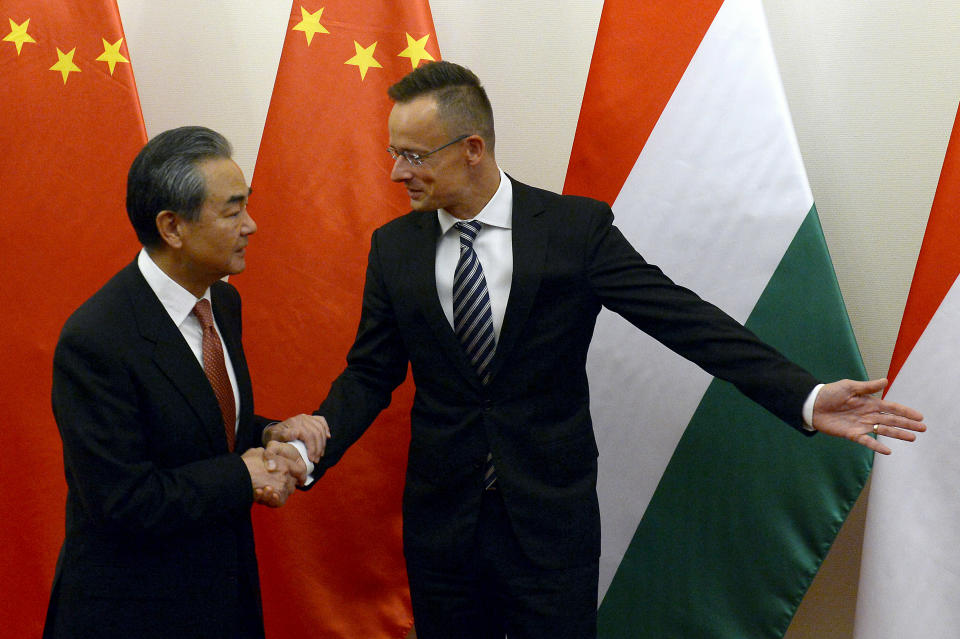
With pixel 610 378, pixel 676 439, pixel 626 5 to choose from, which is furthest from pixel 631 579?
pixel 626 5

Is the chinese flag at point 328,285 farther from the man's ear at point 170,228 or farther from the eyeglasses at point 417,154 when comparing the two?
the man's ear at point 170,228

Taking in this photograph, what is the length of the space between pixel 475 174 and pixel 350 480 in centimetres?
87

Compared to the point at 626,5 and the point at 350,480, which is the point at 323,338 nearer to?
the point at 350,480

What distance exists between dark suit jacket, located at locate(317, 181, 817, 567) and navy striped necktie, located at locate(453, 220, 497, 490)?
3cm

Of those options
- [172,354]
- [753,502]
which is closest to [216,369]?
[172,354]

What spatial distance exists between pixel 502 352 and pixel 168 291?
0.56 meters

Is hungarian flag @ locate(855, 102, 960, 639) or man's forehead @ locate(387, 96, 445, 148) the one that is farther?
hungarian flag @ locate(855, 102, 960, 639)

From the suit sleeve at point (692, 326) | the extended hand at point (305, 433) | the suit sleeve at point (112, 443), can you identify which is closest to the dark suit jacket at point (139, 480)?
the suit sleeve at point (112, 443)

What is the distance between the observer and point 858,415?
1.46m

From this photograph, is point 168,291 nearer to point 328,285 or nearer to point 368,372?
point 368,372

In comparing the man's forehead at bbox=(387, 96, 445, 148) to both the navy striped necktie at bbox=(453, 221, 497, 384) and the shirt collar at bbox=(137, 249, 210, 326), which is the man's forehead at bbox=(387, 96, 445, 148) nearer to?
the navy striped necktie at bbox=(453, 221, 497, 384)

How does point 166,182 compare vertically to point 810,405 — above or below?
above

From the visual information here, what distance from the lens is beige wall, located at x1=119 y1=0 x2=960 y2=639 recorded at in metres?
2.11

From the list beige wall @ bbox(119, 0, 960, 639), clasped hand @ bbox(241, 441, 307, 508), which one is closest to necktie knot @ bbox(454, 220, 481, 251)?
clasped hand @ bbox(241, 441, 307, 508)
